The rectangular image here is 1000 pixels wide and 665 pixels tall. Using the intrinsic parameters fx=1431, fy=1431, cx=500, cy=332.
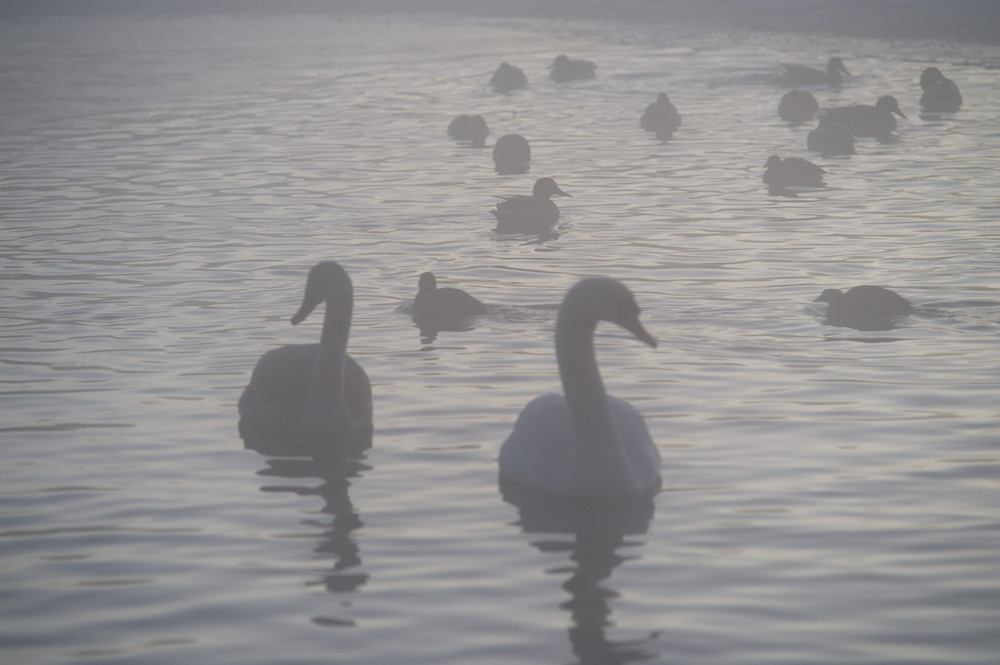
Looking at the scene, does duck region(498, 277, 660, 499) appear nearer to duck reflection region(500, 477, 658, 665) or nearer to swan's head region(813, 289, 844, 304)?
duck reflection region(500, 477, 658, 665)

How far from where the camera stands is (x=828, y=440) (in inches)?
Answer: 387

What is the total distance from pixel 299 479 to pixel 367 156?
655 inches

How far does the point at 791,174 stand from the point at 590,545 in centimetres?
1388

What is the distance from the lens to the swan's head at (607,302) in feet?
27.8

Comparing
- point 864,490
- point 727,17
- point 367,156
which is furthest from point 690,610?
point 727,17

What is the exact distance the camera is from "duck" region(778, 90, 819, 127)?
28844mm

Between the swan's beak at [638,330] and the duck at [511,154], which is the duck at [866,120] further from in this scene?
the swan's beak at [638,330]

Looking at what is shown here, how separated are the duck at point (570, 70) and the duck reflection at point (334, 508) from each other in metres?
28.5

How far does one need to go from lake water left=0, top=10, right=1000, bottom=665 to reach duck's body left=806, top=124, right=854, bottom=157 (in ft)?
1.23

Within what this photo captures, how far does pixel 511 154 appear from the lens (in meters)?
24.0

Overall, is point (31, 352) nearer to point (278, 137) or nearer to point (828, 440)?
point (828, 440)

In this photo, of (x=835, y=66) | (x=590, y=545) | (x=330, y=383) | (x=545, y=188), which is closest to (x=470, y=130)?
(x=545, y=188)

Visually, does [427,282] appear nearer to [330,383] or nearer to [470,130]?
[330,383]

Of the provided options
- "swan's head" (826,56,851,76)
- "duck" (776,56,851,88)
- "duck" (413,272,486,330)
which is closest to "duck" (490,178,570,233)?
"duck" (413,272,486,330)
